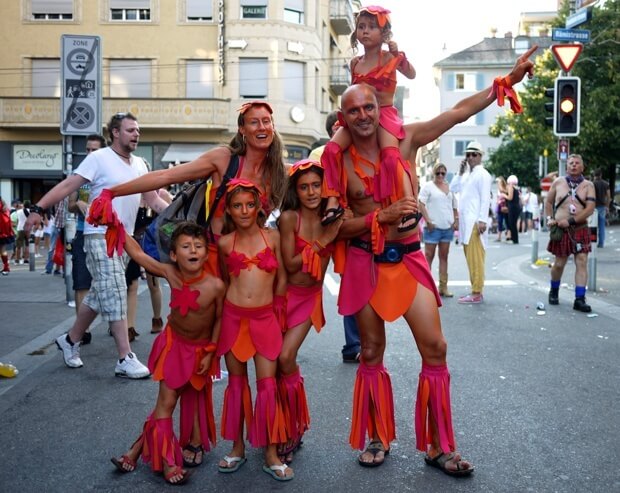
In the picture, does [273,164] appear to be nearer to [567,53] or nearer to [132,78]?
[567,53]

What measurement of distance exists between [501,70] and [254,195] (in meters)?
64.2

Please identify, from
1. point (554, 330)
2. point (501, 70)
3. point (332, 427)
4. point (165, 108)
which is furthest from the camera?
point (501, 70)

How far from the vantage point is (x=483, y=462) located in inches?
158

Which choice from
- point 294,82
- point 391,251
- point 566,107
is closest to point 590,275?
point 566,107

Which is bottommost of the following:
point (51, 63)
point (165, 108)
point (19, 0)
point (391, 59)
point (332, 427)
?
point (332, 427)

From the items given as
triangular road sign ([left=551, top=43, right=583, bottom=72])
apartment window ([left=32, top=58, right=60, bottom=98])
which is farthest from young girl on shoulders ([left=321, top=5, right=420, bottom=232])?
apartment window ([left=32, top=58, right=60, bottom=98])

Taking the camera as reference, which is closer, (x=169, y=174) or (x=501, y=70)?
(x=169, y=174)

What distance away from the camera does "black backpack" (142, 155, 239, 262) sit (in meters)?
4.24

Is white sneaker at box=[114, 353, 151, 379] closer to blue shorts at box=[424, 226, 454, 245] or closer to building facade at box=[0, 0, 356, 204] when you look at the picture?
blue shorts at box=[424, 226, 454, 245]

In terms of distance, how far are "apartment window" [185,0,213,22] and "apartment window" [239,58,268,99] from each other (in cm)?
281

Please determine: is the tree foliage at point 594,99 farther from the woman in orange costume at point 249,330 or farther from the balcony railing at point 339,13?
the woman in orange costume at point 249,330

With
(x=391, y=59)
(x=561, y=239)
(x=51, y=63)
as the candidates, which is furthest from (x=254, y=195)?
(x=51, y=63)

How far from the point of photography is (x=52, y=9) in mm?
33969

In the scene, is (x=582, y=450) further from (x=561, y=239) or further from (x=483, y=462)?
(x=561, y=239)
